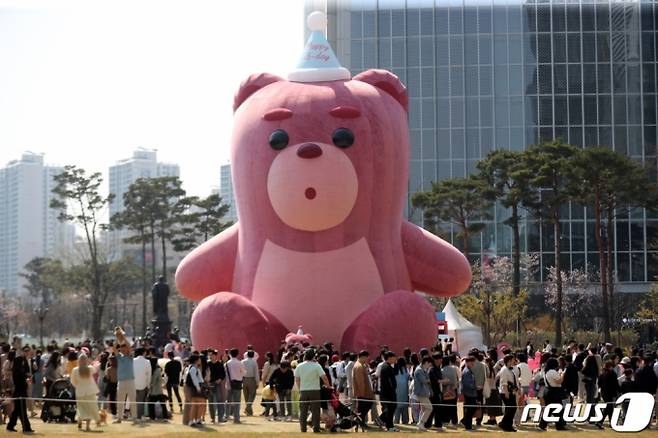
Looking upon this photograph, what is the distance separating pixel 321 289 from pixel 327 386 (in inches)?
292

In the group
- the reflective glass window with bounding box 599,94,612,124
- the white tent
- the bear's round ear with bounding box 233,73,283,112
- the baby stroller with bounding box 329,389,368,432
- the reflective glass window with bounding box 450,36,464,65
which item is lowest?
the baby stroller with bounding box 329,389,368,432

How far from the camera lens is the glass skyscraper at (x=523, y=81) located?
199ft

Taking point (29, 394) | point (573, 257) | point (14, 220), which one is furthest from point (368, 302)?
point (14, 220)

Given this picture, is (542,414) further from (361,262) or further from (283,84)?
(283,84)

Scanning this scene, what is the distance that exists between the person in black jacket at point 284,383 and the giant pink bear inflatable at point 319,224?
4.32 m

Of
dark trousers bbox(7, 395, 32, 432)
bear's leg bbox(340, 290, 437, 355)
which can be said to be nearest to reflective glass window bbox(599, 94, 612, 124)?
bear's leg bbox(340, 290, 437, 355)

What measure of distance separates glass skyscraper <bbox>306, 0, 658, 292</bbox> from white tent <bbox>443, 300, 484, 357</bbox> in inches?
1110

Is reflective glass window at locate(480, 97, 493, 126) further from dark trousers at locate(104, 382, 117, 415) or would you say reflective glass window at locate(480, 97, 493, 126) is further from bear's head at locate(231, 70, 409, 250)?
dark trousers at locate(104, 382, 117, 415)

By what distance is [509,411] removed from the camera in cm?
1706

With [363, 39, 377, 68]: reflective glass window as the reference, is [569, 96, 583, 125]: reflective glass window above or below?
below

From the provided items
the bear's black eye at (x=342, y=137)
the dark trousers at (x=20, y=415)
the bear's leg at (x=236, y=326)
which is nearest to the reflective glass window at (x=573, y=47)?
the bear's black eye at (x=342, y=137)

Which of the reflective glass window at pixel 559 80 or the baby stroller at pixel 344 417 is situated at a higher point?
the reflective glass window at pixel 559 80

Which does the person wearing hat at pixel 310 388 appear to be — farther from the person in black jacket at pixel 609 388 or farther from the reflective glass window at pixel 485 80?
the reflective glass window at pixel 485 80

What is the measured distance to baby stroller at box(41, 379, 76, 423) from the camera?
18.3 m
